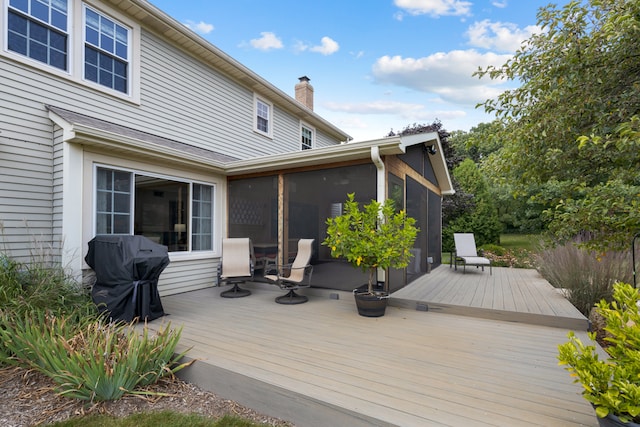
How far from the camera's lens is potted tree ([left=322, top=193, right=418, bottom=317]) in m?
4.23

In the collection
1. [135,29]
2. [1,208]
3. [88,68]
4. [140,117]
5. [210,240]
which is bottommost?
[210,240]

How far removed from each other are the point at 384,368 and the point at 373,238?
185 cm

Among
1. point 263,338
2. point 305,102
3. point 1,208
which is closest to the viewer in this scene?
point 263,338

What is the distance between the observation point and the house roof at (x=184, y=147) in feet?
14.3

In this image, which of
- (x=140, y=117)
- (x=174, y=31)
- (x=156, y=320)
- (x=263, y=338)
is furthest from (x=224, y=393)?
(x=174, y=31)

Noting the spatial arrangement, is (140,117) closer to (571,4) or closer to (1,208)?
(1,208)

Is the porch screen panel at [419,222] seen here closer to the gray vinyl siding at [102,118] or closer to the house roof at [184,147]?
the house roof at [184,147]

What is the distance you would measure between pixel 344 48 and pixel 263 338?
384 inches

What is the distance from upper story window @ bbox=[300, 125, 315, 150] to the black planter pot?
289 inches

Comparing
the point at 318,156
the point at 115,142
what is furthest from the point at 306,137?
the point at 115,142

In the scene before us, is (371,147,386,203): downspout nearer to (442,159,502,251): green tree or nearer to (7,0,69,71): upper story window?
(7,0,69,71): upper story window

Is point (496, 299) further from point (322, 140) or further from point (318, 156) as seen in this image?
point (322, 140)

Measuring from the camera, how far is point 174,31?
636 cm

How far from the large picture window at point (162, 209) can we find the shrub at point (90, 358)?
7.26 ft
